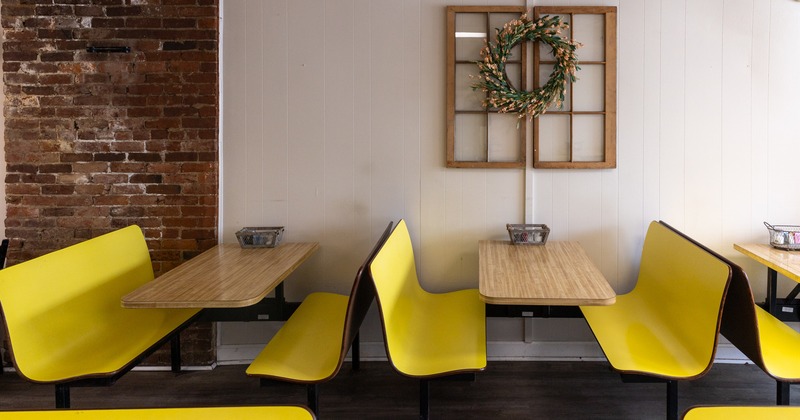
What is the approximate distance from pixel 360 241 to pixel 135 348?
4.74 feet

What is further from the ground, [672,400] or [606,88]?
[606,88]

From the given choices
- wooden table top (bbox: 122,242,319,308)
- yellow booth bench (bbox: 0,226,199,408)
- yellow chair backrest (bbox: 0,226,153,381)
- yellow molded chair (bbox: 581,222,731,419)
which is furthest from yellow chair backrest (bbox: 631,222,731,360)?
yellow chair backrest (bbox: 0,226,153,381)

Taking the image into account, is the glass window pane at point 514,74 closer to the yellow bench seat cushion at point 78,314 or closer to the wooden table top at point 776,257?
the wooden table top at point 776,257

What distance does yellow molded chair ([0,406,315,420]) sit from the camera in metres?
1.31

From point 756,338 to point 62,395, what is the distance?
2.88 metres

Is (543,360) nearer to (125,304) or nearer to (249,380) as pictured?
(249,380)

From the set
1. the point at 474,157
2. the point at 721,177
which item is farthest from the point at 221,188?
the point at 721,177

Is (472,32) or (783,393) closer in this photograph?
(783,393)

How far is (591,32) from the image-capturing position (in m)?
3.22

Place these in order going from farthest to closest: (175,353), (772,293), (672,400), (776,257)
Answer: (175,353) < (772,293) < (776,257) < (672,400)

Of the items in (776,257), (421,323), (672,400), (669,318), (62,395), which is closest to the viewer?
(62,395)

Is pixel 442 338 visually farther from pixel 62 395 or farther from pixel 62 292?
pixel 62 292

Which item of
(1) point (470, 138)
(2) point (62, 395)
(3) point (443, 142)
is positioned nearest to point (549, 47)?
(1) point (470, 138)

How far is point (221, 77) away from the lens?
3273mm
